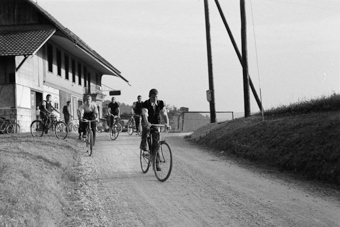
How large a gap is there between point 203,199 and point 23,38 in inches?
652

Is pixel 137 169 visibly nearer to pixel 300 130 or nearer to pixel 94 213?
pixel 94 213

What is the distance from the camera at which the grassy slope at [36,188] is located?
4516mm

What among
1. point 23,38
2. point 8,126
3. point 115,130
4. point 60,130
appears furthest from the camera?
point 23,38

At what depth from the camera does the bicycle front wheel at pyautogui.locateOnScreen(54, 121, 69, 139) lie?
1504cm

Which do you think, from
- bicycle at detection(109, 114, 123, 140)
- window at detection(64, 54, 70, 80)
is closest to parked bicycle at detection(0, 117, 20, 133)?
bicycle at detection(109, 114, 123, 140)

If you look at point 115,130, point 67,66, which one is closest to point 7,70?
point 115,130

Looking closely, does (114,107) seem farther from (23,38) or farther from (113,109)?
(23,38)

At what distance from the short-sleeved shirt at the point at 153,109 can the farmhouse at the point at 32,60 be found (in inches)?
451

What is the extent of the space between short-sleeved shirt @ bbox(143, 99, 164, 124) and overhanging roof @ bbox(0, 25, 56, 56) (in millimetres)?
11572

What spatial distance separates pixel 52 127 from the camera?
51.2ft

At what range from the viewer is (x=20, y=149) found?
10047 millimetres

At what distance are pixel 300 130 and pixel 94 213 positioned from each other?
679cm

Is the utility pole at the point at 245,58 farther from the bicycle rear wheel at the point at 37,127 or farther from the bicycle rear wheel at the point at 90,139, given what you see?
the bicycle rear wheel at the point at 37,127

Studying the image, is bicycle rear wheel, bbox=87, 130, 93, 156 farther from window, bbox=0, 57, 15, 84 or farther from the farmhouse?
window, bbox=0, 57, 15, 84
